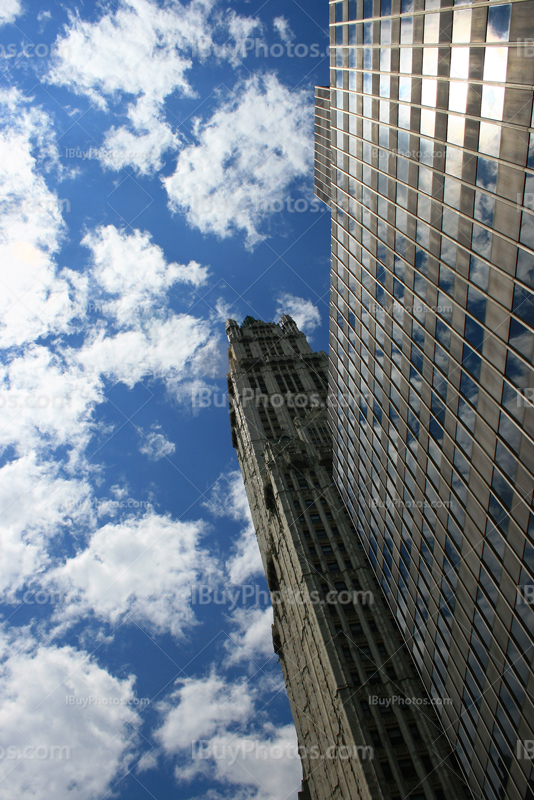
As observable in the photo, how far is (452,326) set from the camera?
84.4ft

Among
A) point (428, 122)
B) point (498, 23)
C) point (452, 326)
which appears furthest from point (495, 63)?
point (452, 326)

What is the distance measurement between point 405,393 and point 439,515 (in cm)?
777

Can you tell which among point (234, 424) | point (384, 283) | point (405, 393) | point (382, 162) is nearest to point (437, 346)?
point (405, 393)

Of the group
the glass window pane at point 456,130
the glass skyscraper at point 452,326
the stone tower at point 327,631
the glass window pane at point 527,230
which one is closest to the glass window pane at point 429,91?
the glass skyscraper at point 452,326

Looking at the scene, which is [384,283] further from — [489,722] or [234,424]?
[234,424]

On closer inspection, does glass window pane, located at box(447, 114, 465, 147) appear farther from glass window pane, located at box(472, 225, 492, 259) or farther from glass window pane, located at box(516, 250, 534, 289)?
glass window pane, located at box(516, 250, 534, 289)

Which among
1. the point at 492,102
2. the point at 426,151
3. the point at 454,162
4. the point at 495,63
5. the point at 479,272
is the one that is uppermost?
the point at 495,63

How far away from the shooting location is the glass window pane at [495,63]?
18750 mm

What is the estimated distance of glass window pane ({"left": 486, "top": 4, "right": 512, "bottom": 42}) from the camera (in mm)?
18203

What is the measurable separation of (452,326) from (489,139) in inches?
331

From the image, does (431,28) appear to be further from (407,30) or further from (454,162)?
(454,162)

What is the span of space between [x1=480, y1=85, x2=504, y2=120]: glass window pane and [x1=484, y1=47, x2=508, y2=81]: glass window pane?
13.0 inches

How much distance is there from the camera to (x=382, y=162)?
32688 mm

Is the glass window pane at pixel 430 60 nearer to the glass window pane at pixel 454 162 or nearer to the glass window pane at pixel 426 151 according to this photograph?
the glass window pane at pixel 426 151
